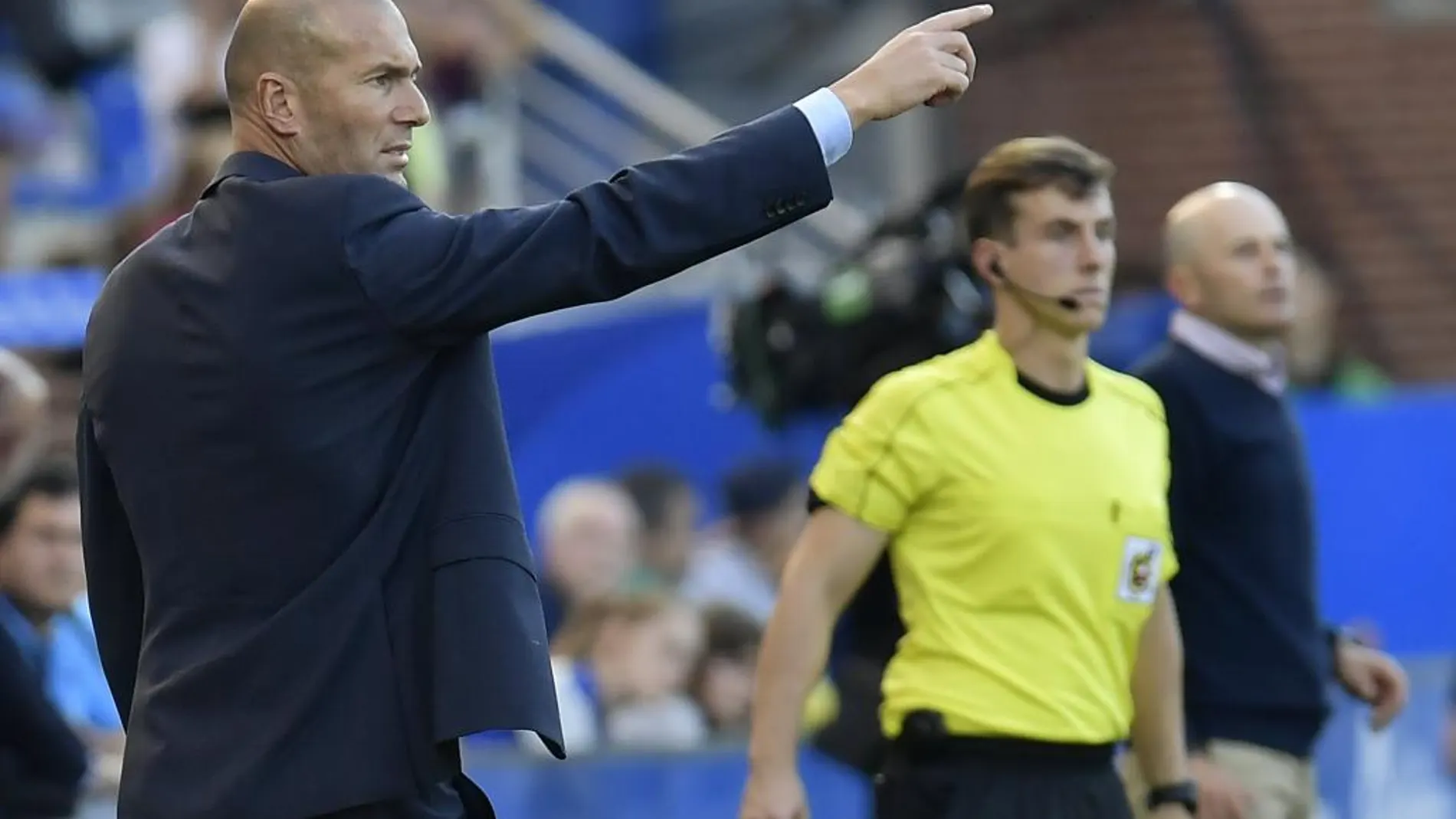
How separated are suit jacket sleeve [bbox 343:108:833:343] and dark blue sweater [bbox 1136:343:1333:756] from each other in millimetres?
2495

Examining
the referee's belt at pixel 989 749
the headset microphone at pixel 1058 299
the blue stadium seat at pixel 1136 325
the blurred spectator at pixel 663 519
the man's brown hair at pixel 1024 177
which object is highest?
the man's brown hair at pixel 1024 177

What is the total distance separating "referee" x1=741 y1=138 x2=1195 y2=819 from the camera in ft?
18.1

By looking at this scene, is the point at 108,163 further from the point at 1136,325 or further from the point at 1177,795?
the point at 1177,795

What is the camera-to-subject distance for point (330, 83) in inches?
161

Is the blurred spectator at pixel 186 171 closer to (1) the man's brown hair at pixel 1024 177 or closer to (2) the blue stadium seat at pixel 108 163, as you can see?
(2) the blue stadium seat at pixel 108 163

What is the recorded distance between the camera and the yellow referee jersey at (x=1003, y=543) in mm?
5512

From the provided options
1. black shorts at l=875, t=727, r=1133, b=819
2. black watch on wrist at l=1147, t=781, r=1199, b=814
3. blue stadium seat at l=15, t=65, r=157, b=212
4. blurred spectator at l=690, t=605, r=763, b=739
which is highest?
blue stadium seat at l=15, t=65, r=157, b=212

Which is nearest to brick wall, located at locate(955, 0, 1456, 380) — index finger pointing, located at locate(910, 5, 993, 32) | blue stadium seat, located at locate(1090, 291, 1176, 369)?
blue stadium seat, located at locate(1090, 291, 1176, 369)

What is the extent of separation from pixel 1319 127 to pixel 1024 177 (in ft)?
25.1

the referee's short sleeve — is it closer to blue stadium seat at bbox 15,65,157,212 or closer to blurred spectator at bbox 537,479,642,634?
blurred spectator at bbox 537,479,642,634

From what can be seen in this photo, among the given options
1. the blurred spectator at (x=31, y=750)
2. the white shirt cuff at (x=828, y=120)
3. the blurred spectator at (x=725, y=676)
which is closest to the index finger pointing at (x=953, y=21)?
the white shirt cuff at (x=828, y=120)

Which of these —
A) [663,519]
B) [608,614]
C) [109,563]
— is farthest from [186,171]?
[109,563]

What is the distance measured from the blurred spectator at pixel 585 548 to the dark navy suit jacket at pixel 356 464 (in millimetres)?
5211

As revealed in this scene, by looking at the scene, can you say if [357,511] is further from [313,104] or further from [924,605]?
[924,605]
